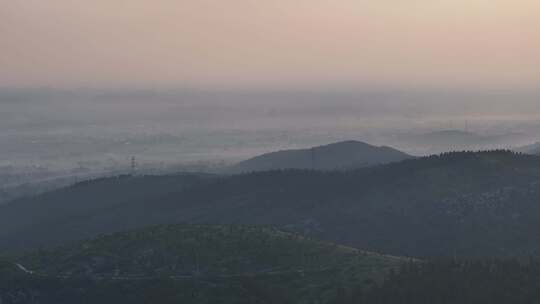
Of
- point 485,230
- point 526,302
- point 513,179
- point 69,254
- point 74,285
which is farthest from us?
point 513,179

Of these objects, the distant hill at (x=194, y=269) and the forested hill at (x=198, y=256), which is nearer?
the distant hill at (x=194, y=269)

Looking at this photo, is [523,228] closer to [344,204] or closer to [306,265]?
[344,204]

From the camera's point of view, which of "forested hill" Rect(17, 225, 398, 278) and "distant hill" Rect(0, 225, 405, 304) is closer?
"distant hill" Rect(0, 225, 405, 304)

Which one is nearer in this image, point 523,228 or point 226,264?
point 226,264

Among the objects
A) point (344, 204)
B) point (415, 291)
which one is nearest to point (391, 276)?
point (415, 291)

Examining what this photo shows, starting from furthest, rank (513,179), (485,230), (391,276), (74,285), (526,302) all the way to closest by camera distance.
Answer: (513,179), (485,230), (74,285), (391,276), (526,302)

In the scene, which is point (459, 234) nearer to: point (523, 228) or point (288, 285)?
point (523, 228)

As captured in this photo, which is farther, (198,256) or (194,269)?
(198,256)

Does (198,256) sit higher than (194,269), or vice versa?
(198,256)
